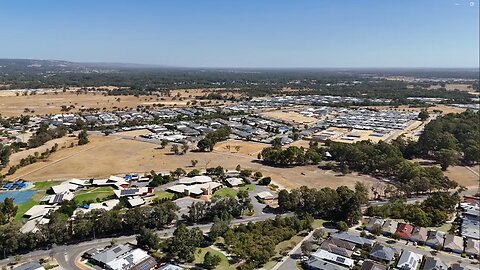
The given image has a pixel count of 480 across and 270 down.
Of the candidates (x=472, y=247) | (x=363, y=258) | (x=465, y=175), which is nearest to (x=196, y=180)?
(x=363, y=258)

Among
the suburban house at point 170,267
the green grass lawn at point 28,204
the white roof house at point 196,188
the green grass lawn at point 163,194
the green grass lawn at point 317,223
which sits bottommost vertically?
the green grass lawn at point 28,204

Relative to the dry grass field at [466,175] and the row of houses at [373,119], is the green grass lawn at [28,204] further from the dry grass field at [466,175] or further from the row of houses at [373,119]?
the row of houses at [373,119]

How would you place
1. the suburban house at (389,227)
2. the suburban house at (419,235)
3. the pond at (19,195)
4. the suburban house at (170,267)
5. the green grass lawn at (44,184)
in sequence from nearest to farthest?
the suburban house at (170,267) < the suburban house at (419,235) < the suburban house at (389,227) < the pond at (19,195) < the green grass lawn at (44,184)

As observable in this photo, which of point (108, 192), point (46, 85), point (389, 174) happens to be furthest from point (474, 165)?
point (46, 85)

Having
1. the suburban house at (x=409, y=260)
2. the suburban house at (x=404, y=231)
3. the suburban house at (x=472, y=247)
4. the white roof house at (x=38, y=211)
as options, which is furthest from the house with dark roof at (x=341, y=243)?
the white roof house at (x=38, y=211)

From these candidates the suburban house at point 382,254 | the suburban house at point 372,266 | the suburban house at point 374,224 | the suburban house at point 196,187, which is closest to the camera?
the suburban house at point 372,266

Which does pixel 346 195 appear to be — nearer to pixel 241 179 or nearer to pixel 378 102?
pixel 241 179
